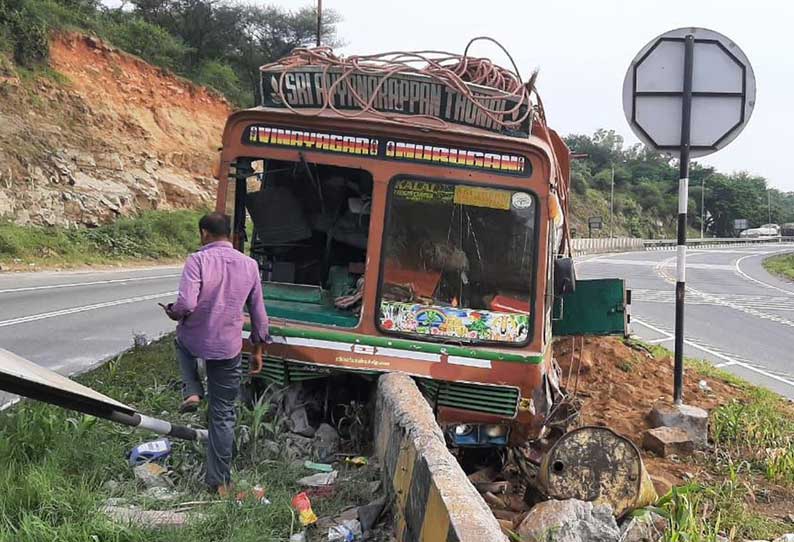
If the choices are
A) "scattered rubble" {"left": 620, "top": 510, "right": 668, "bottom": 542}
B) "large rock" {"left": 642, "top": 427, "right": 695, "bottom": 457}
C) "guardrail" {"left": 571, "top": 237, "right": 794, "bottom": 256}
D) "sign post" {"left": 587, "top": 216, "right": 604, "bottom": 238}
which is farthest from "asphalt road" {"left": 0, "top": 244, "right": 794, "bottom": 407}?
"sign post" {"left": 587, "top": 216, "right": 604, "bottom": 238}

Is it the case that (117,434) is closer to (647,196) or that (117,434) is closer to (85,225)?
(85,225)

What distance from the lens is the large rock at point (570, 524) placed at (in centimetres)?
367

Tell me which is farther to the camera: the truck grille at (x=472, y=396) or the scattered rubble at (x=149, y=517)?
the truck grille at (x=472, y=396)

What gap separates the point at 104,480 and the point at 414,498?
1866mm

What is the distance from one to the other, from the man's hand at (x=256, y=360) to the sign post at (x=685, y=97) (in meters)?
3.88

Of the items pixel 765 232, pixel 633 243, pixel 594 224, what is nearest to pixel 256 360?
pixel 594 224

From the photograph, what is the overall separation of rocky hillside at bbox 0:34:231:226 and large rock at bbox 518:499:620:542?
2152 centimetres

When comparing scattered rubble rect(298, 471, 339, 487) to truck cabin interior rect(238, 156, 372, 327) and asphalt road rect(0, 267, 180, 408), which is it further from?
asphalt road rect(0, 267, 180, 408)

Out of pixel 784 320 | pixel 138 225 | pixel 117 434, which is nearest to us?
pixel 117 434

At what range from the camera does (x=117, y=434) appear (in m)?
4.70

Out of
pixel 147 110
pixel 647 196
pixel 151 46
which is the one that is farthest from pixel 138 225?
pixel 647 196

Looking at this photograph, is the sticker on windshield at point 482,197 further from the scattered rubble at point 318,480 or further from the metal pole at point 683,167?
the metal pole at point 683,167

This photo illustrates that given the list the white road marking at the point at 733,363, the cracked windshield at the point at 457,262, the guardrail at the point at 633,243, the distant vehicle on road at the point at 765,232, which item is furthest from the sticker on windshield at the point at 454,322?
the distant vehicle on road at the point at 765,232

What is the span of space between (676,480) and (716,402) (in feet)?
7.93
